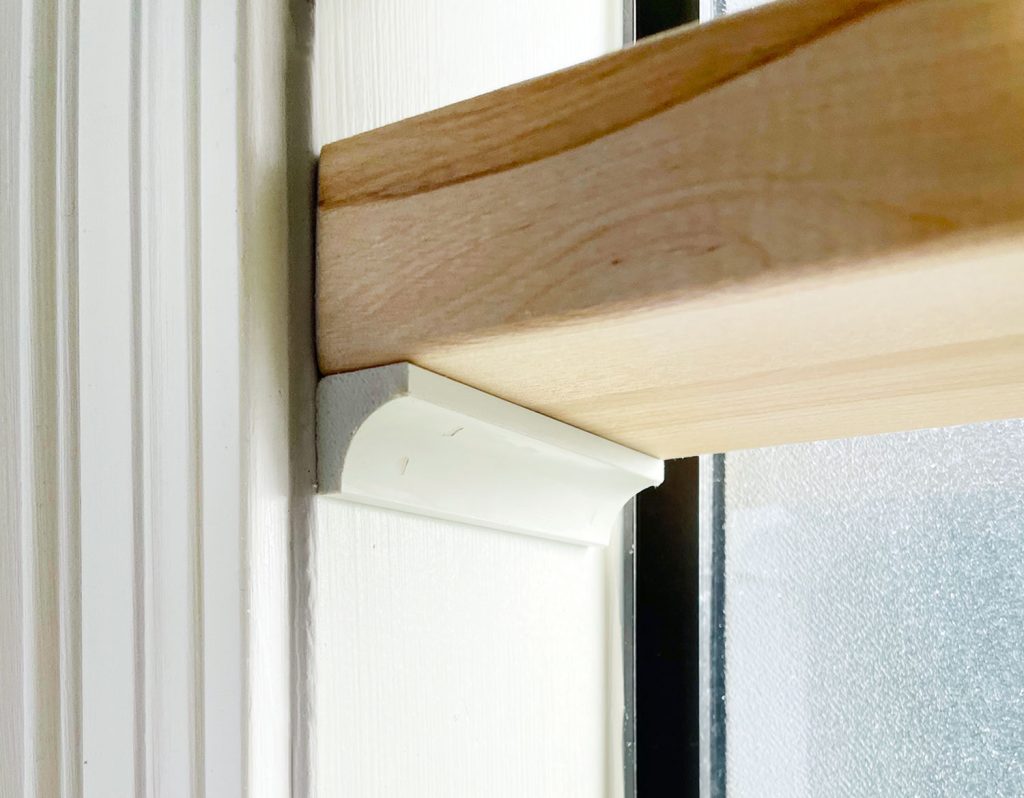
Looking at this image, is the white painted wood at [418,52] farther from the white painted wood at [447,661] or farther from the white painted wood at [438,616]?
the white painted wood at [447,661]

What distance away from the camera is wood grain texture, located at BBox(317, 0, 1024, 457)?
0.65 feet

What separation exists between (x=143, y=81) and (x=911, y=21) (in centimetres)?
19

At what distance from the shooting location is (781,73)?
217 millimetres

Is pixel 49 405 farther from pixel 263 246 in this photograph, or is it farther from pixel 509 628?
pixel 509 628

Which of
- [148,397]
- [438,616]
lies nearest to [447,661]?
[438,616]

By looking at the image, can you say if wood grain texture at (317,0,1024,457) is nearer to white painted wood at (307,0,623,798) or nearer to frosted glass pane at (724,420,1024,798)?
white painted wood at (307,0,623,798)

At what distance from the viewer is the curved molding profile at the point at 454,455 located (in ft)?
0.96

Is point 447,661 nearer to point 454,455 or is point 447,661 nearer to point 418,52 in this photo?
point 454,455

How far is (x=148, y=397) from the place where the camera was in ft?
0.85

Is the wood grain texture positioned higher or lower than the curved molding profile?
higher

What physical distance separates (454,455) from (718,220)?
14 centimetres

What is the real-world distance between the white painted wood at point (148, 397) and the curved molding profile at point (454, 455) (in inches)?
0.6

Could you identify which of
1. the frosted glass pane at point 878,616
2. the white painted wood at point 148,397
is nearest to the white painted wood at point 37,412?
the white painted wood at point 148,397

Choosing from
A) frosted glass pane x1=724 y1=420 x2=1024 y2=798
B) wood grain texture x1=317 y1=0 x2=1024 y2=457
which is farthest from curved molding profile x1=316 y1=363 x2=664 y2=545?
frosted glass pane x1=724 y1=420 x2=1024 y2=798
